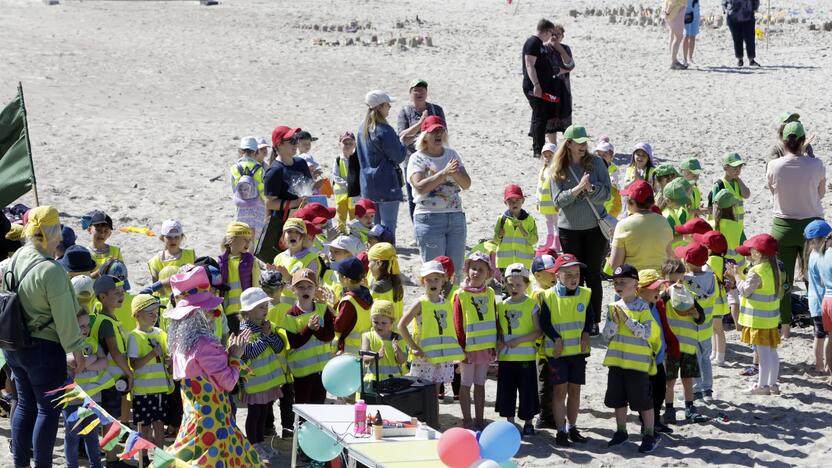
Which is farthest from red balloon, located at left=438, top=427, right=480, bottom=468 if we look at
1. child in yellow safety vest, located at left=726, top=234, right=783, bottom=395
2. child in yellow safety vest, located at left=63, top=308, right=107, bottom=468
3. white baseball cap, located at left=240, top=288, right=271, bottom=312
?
child in yellow safety vest, located at left=726, top=234, right=783, bottom=395

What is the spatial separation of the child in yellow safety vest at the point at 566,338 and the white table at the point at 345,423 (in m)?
1.65

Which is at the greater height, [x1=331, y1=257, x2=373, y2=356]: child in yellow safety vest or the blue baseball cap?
the blue baseball cap

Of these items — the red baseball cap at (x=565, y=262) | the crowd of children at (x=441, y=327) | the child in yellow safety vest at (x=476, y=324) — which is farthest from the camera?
the child in yellow safety vest at (x=476, y=324)

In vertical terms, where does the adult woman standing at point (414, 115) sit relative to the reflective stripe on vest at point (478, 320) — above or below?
above

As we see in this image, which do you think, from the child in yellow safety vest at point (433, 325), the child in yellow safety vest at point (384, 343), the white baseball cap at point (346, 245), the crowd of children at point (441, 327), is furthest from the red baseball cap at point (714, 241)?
the child in yellow safety vest at point (384, 343)

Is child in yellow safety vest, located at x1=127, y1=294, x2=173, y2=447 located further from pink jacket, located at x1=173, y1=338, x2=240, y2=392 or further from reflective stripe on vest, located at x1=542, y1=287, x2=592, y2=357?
reflective stripe on vest, located at x1=542, y1=287, x2=592, y2=357

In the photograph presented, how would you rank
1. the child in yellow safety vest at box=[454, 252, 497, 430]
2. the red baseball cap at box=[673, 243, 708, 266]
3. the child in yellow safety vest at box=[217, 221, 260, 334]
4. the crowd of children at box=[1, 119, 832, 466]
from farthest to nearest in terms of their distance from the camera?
the child in yellow safety vest at box=[217, 221, 260, 334] < the red baseball cap at box=[673, 243, 708, 266] < the child in yellow safety vest at box=[454, 252, 497, 430] < the crowd of children at box=[1, 119, 832, 466]

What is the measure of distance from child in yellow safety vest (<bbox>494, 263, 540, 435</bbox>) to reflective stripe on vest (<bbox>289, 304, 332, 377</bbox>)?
4.55ft

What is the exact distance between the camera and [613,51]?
2694 cm

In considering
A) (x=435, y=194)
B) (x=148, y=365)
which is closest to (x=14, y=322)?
(x=148, y=365)

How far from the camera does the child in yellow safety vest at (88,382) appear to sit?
27.6ft

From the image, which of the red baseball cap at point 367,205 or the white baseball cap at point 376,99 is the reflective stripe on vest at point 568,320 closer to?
the red baseball cap at point 367,205

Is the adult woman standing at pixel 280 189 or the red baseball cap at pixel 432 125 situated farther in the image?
the adult woman standing at pixel 280 189

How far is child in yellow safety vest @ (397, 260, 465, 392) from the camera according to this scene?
31.2 feet
